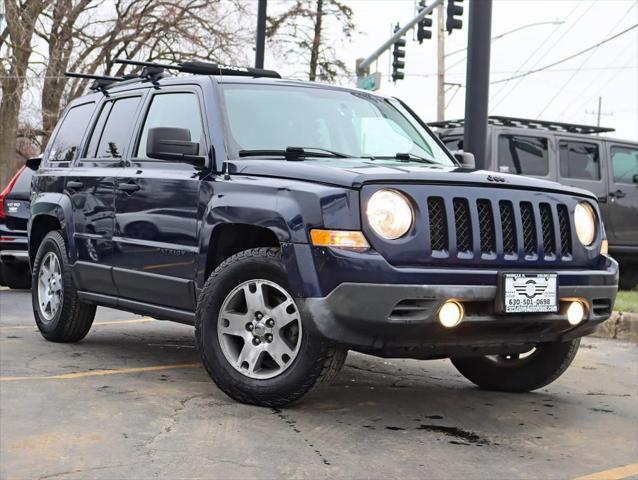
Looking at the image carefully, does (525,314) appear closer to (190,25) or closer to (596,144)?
(596,144)

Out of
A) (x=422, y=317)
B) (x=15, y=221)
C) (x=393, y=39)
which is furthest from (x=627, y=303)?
(x=393, y=39)

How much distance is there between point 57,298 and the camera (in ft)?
22.7

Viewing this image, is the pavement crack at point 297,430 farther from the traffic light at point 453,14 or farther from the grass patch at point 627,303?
the traffic light at point 453,14

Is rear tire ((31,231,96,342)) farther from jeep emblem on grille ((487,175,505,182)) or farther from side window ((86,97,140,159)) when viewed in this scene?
jeep emblem on grille ((487,175,505,182))

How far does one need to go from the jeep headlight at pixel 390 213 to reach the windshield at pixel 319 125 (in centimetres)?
105

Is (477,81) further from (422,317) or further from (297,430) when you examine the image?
(297,430)

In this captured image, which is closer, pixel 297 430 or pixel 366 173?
pixel 297 430

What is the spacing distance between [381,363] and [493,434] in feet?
6.93

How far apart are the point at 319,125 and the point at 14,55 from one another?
22237 millimetres

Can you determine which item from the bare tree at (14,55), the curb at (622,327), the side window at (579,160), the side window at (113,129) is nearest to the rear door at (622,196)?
the side window at (579,160)

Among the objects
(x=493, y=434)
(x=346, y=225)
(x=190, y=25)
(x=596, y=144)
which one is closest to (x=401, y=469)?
(x=493, y=434)

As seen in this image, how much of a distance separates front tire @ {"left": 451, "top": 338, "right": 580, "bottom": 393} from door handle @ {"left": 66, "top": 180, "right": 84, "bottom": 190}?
2832mm

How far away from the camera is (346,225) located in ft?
14.5

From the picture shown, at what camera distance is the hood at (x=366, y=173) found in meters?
4.51
